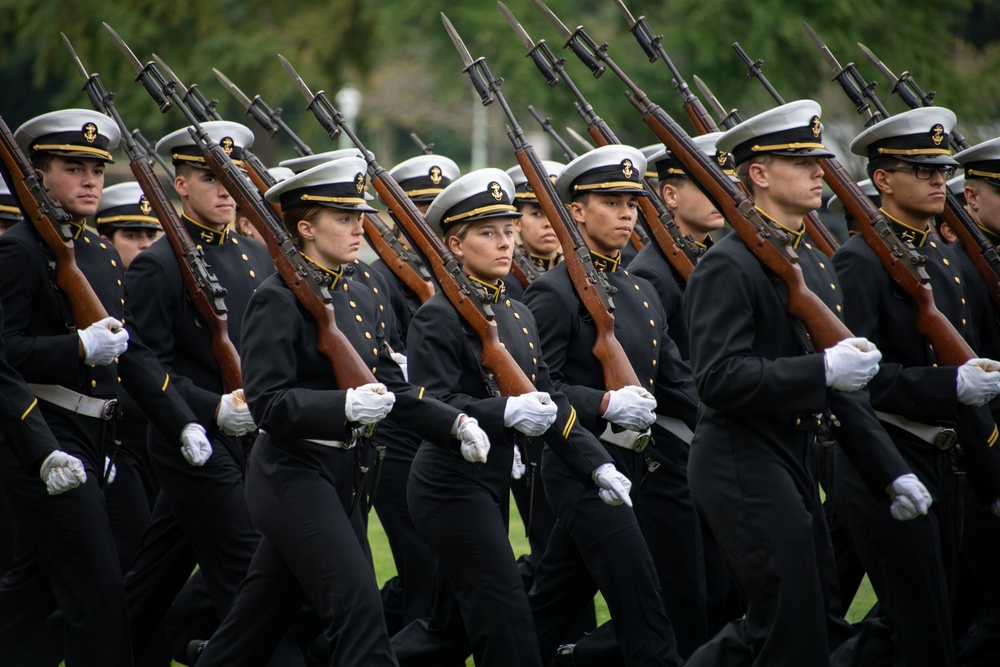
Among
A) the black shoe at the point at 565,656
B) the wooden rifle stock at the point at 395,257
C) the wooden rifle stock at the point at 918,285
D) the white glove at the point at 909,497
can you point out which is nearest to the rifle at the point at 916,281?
the wooden rifle stock at the point at 918,285

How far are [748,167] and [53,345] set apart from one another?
9.89 feet

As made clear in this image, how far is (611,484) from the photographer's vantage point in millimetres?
5719

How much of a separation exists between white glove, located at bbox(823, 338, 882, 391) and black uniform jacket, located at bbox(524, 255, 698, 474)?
143 centimetres

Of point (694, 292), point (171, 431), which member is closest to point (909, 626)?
point (694, 292)

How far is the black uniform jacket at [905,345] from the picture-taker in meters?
5.57

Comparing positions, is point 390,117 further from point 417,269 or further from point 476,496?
point 476,496

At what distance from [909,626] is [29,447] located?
348 centimetres

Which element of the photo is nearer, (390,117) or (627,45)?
(627,45)

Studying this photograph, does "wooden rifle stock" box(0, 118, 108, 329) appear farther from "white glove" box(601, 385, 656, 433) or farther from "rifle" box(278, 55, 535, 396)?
"white glove" box(601, 385, 656, 433)

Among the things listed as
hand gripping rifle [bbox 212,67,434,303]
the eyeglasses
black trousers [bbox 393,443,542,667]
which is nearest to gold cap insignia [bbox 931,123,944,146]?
the eyeglasses

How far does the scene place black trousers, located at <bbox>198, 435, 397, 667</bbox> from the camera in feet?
16.8

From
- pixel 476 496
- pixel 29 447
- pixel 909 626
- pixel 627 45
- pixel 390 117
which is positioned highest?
pixel 390 117

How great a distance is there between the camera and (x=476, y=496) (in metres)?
5.66

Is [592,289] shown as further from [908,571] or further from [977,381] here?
[908,571]
